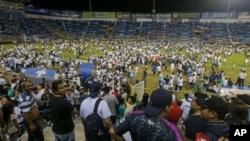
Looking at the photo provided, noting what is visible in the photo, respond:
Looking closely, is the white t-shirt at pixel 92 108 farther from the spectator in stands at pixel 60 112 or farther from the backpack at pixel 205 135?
the backpack at pixel 205 135

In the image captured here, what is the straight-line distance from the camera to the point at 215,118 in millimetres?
2984

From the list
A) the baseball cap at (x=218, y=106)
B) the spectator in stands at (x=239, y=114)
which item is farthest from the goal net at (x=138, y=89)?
the baseball cap at (x=218, y=106)

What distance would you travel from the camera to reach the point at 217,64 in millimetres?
27234

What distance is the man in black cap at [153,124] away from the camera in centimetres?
264

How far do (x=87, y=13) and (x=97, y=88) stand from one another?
7336 cm

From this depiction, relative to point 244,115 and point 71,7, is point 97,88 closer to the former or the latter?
point 244,115

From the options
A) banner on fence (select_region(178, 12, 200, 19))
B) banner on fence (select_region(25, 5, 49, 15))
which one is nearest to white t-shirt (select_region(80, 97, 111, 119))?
banner on fence (select_region(178, 12, 200, 19))

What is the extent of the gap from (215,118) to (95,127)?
6.98 feet

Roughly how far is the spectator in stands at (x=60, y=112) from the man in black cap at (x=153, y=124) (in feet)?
6.23

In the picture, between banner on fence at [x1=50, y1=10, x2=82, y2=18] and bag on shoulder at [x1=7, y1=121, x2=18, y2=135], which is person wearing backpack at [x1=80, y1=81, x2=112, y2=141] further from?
banner on fence at [x1=50, y1=10, x2=82, y2=18]

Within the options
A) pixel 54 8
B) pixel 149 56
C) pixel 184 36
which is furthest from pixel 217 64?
pixel 54 8

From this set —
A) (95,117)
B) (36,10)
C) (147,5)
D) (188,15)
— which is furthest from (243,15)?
(95,117)

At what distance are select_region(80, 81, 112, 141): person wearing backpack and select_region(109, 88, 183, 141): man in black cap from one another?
1.55m

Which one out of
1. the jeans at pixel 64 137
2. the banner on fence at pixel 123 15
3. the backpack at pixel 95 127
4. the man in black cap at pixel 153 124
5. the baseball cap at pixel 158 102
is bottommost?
the jeans at pixel 64 137
